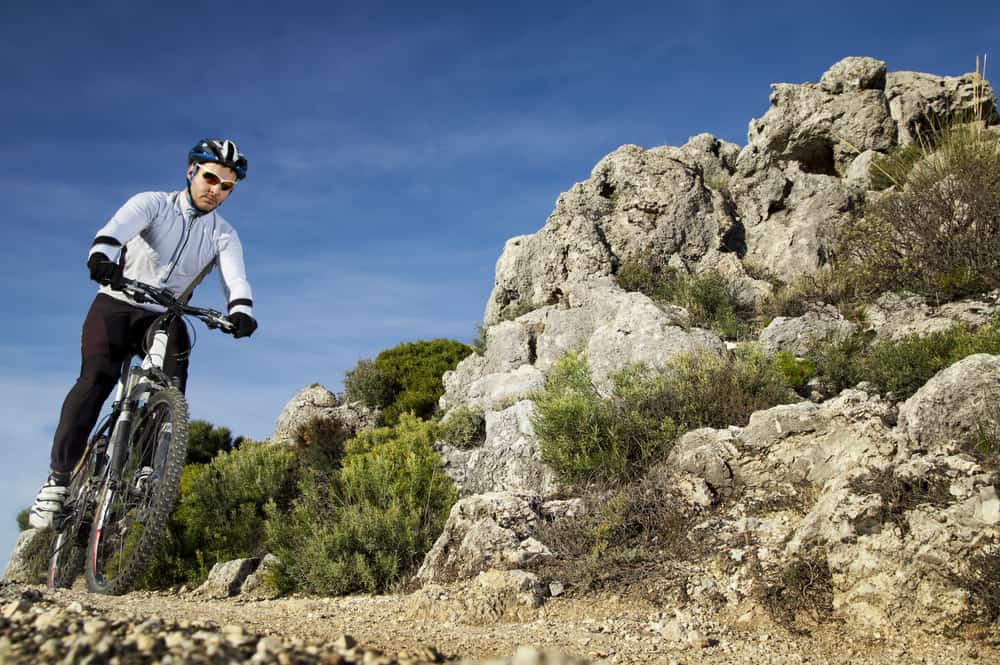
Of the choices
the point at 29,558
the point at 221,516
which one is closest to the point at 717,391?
the point at 221,516

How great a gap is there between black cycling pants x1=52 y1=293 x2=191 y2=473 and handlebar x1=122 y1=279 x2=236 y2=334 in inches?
10.1

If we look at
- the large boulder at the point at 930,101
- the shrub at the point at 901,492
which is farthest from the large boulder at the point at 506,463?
the large boulder at the point at 930,101

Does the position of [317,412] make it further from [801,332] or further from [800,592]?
[800,592]

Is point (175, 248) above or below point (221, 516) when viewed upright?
above

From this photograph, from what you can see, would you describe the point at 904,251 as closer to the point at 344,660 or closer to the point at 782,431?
the point at 782,431

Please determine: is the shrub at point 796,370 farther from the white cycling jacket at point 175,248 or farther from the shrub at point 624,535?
the white cycling jacket at point 175,248

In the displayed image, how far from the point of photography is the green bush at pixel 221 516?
762 cm

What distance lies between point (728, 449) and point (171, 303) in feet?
15.1

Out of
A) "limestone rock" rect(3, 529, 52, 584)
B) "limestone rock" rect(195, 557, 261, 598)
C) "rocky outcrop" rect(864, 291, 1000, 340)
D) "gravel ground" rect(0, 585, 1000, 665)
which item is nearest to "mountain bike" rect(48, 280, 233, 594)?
"gravel ground" rect(0, 585, 1000, 665)

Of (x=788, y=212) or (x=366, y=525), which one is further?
(x=788, y=212)

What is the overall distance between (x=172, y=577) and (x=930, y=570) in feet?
23.1

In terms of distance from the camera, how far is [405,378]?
53.7 feet

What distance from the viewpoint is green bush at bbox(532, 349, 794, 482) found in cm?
657

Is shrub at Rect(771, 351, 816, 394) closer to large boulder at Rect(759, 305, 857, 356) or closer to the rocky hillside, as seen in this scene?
the rocky hillside
